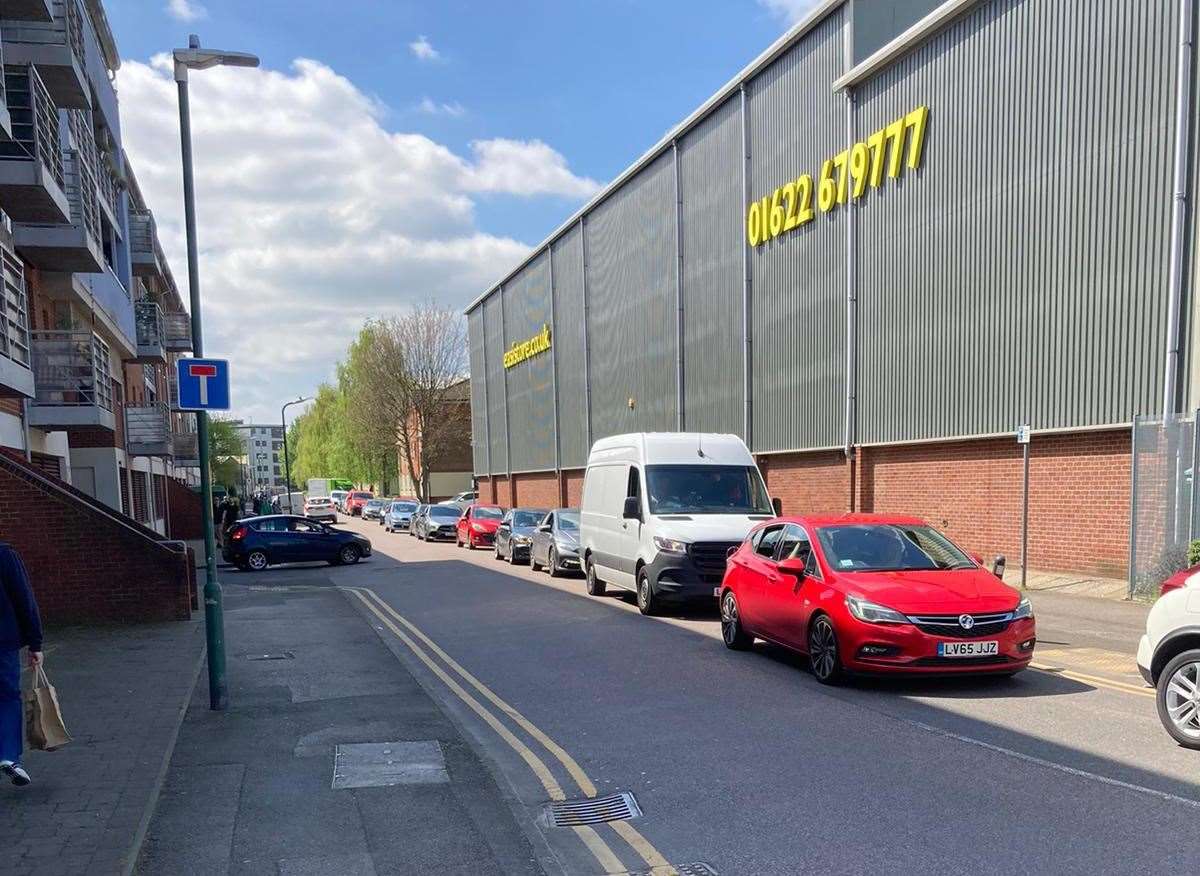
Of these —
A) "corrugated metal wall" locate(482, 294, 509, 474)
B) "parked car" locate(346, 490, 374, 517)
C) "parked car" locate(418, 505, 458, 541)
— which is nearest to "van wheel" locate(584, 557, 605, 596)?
"parked car" locate(418, 505, 458, 541)

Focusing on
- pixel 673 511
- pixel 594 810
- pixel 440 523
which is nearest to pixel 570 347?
pixel 440 523

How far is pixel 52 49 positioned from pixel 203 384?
10.8m

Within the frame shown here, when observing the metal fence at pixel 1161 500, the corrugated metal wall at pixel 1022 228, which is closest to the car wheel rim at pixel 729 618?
the metal fence at pixel 1161 500

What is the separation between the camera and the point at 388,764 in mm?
6195

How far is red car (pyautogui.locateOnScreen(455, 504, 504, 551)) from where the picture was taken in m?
29.4

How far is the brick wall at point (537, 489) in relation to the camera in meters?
41.3

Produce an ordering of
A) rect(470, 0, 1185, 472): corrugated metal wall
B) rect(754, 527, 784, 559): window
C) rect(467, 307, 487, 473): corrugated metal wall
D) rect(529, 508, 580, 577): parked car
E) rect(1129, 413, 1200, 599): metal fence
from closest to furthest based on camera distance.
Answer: rect(754, 527, 784, 559): window
rect(1129, 413, 1200, 599): metal fence
rect(470, 0, 1185, 472): corrugated metal wall
rect(529, 508, 580, 577): parked car
rect(467, 307, 487, 473): corrugated metal wall

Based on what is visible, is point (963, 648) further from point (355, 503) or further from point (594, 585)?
point (355, 503)

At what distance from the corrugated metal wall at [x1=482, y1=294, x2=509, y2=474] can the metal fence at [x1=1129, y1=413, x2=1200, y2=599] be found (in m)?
37.7

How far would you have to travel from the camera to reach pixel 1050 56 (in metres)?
15.5

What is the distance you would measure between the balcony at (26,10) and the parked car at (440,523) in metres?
23.1

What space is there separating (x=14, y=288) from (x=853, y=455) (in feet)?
53.5

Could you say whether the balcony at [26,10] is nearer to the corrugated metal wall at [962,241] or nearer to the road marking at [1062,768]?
the road marking at [1062,768]

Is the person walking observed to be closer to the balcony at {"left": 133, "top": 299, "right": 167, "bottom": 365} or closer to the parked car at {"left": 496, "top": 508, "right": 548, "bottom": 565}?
the parked car at {"left": 496, "top": 508, "right": 548, "bottom": 565}
